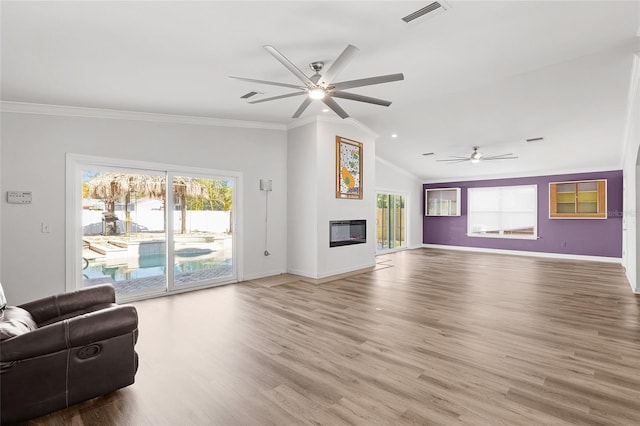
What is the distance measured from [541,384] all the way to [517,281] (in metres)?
4.13

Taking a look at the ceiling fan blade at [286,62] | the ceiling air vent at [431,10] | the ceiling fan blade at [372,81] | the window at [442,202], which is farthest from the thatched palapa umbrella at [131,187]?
the window at [442,202]

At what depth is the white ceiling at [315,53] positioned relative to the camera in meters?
2.59

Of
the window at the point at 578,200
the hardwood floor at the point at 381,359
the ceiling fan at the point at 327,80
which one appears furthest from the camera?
the window at the point at 578,200

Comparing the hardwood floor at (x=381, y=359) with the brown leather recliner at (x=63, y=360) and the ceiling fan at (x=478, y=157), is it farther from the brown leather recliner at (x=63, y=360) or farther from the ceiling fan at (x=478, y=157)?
the ceiling fan at (x=478, y=157)

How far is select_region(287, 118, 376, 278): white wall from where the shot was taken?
6.00 m

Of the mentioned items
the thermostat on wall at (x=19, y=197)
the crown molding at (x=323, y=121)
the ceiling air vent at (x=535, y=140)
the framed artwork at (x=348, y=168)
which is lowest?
the thermostat on wall at (x=19, y=197)

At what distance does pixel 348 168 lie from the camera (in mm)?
6586

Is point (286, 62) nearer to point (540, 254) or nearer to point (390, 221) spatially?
point (390, 221)

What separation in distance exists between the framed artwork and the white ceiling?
967 mm

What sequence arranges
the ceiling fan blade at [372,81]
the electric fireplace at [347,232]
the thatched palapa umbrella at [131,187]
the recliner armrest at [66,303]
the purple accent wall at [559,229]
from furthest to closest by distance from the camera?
A: the purple accent wall at [559,229], the electric fireplace at [347,232], the thatched palapa umbrella at [131,187], the ceiling fan blade at [372,81], the recliner armrest at [66,303]

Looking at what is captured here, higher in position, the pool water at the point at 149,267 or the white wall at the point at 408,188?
the white wall at the point at 408,188

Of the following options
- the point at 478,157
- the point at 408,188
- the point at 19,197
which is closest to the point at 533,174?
the point at 478,157

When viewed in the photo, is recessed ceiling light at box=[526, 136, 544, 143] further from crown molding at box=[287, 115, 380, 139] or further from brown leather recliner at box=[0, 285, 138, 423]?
brown leather recliner at box=[0, 285, 138, 423]

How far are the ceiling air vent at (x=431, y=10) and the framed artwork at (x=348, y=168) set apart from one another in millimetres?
3625
